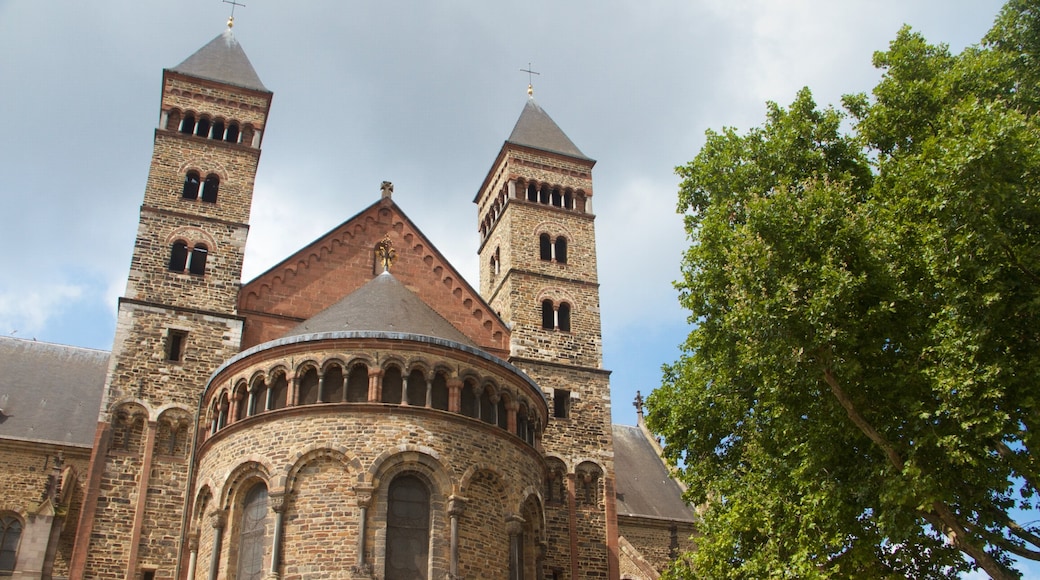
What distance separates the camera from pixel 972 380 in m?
14.9

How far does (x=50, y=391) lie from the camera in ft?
104

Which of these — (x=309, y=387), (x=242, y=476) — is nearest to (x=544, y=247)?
(x=309, y=387)

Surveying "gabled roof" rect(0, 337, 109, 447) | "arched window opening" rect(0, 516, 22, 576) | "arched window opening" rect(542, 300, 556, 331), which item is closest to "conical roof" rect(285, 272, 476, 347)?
"arched window opening" rect(542, 300, 556, 331)

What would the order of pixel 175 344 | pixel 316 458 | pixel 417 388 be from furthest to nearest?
pixel 175 344 < pixel 417 388 < pixel 316 458

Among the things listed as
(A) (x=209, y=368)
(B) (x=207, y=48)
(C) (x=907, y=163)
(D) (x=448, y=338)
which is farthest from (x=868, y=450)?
(B) (x=207, y=48)

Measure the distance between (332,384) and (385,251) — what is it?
8456 mm

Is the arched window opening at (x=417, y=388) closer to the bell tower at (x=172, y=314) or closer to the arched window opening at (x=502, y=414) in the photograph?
the arched window opening at (x=502, y=414)

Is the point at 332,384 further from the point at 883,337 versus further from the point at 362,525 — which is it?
the point at 883,337

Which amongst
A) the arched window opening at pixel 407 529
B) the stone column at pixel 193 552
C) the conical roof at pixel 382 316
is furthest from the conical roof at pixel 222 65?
the arched window opening at pixel 407 529

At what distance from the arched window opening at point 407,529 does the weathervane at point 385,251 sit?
9.26m

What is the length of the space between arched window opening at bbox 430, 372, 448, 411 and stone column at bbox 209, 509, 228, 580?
540 cm

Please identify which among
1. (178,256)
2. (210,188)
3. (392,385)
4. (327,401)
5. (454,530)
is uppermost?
(210,188)

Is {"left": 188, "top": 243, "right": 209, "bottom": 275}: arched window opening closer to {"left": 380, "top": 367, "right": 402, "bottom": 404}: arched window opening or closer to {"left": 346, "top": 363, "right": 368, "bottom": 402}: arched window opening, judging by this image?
{"left": 346, "top": 363, "right": 368, "bottom": 402}: arched window opening

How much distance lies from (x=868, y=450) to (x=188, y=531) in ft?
53.9
